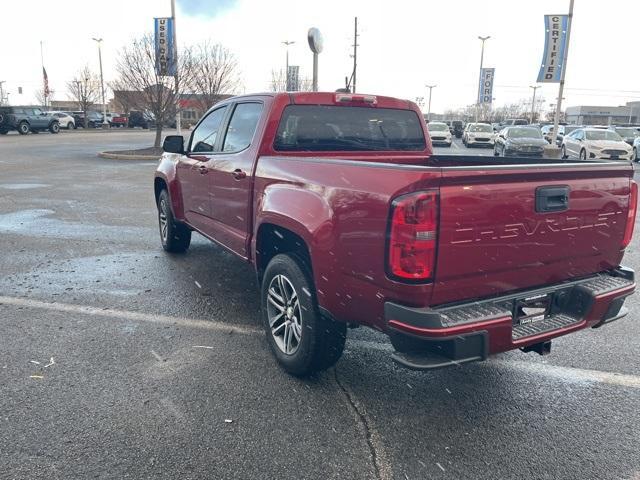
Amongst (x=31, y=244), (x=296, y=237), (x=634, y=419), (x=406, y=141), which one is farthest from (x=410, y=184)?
(x=31, y=244)

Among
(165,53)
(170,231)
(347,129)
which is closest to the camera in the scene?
(347,129)

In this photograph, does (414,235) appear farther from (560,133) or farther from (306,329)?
(560,133)

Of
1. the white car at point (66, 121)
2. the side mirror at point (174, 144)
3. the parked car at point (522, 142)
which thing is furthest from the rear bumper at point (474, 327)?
the white car at point (66, 121)

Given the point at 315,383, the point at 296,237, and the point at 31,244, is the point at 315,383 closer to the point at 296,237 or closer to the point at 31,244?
the point at 296,237

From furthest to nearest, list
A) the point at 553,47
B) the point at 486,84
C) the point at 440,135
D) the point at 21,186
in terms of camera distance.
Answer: the point at 486,84 → the point at 440,135 → the point at 553,47 → the point at 21,186

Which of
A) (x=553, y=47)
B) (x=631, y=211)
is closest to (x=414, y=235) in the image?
(x=631, y=211)

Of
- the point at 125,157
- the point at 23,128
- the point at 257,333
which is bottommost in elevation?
the point at 257,333

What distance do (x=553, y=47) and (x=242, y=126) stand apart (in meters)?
21.0

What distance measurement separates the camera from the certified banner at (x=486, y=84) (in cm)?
4669

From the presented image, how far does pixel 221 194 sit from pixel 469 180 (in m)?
2.70

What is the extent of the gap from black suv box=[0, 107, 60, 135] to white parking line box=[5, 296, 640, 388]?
35.2 metres

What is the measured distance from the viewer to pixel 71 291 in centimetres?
520

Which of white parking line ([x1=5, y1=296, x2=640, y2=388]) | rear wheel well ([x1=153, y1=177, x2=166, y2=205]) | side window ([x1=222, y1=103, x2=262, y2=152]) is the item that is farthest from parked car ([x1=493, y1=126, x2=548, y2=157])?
white parking line ([x1=5, y1=296, x2=640, y2=388])

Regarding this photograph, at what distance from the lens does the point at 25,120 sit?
35.2m
